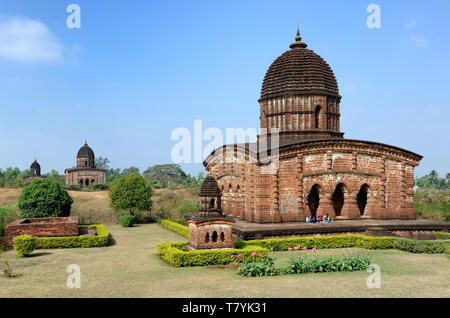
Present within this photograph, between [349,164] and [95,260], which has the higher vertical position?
[349,164]

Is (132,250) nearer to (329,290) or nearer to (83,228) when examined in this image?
(83,228)

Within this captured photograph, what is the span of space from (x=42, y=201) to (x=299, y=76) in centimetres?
1990

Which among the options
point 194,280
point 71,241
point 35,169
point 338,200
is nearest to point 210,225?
point 194,280

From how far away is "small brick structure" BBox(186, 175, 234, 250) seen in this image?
17.0 metres

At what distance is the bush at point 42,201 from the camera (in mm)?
25750

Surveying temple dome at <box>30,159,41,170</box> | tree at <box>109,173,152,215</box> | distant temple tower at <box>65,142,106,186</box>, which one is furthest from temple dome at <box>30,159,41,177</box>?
tree at <box>109,173,152,215</box>

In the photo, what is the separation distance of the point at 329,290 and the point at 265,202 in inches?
457

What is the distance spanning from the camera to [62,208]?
2698 centimetres

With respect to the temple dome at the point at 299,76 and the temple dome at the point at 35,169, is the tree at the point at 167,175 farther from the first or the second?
the temple dome at the point at 299,76

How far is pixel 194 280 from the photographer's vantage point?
1305 centimetres

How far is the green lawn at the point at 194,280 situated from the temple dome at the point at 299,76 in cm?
1370

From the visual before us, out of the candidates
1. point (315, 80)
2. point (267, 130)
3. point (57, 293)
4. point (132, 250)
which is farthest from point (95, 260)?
point (315, 80)

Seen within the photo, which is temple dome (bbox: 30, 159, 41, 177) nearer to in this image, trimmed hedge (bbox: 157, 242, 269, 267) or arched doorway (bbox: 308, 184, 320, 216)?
arched doorway (bbox: 308, 184, 320, 216)

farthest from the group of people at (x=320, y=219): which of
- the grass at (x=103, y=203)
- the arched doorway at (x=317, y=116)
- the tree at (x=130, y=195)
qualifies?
the tree at (x=130, y=195)
